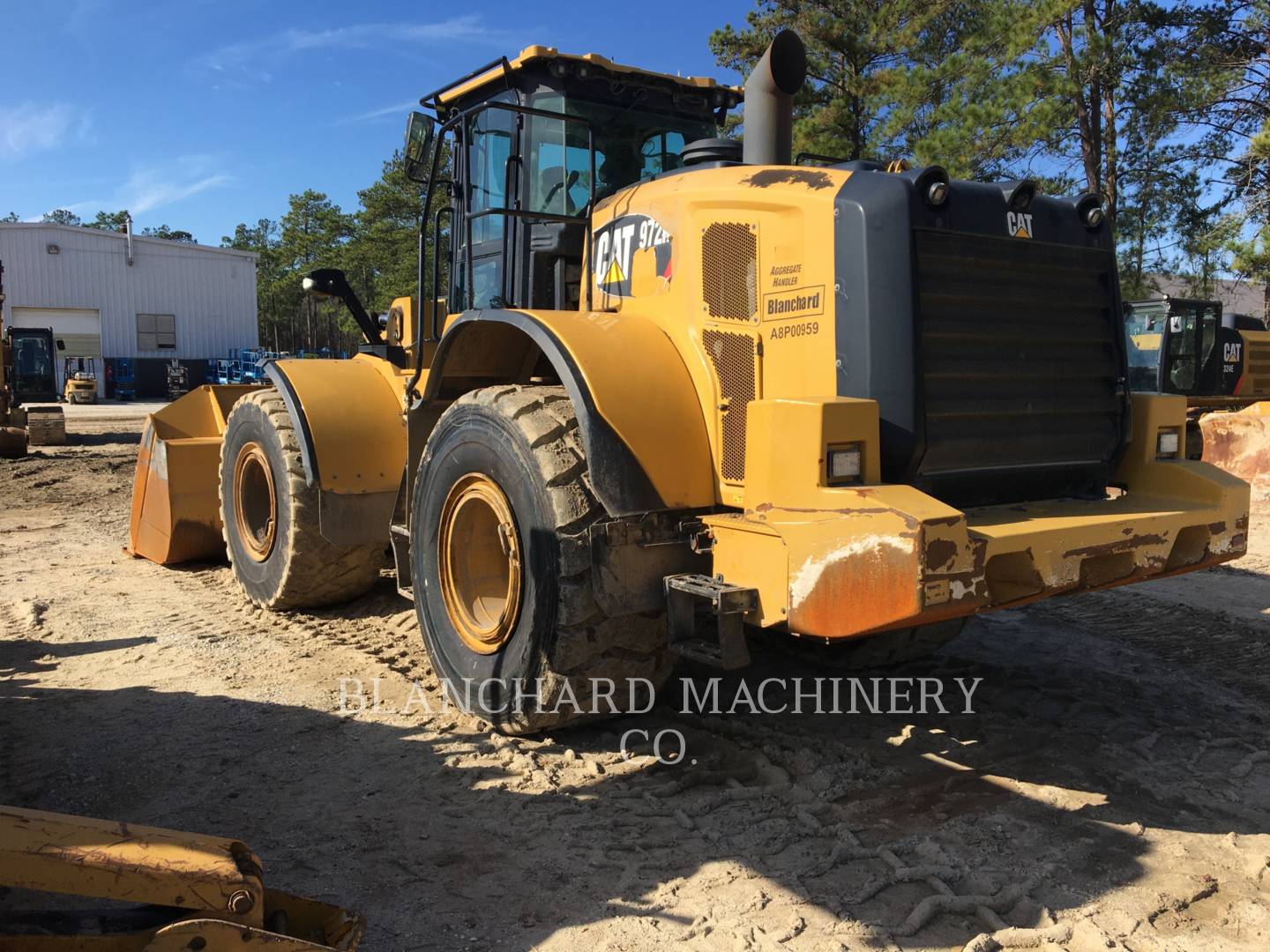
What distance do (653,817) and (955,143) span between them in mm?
17261

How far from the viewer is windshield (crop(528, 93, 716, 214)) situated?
5.27 m

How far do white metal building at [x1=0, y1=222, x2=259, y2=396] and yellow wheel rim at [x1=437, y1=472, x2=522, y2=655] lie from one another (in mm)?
40712

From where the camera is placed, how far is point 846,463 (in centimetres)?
349

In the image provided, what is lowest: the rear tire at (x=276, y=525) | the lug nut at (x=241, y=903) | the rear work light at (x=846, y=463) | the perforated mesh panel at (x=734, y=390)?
the lug nut at (x=241, y=903)

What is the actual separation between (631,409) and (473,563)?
1.25 meters

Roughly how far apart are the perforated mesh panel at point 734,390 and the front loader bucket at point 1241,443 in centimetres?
962

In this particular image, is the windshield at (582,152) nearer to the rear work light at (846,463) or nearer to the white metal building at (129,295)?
the rear work light at (846,463)

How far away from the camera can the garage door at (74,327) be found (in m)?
40.9

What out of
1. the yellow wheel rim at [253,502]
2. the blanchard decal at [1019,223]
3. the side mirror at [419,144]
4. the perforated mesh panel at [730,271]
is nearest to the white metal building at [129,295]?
the yellow wheel rim at [253,502]

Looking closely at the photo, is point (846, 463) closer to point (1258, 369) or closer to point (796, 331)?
point (796, 331)

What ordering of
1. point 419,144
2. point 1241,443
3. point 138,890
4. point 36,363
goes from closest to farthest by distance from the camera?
point 138,890, point 419,144, point 1241,443, point 36,363

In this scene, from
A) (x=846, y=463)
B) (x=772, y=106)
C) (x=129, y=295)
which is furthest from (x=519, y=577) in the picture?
(x=129, y=295)

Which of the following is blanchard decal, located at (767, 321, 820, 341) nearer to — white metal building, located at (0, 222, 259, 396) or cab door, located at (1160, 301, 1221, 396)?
cab door, located at (1160, 301, 1221, 396)

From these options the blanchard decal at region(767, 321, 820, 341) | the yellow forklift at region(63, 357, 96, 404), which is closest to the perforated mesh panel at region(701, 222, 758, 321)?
the blanchard decal at region(767, 321, 820, 341)
